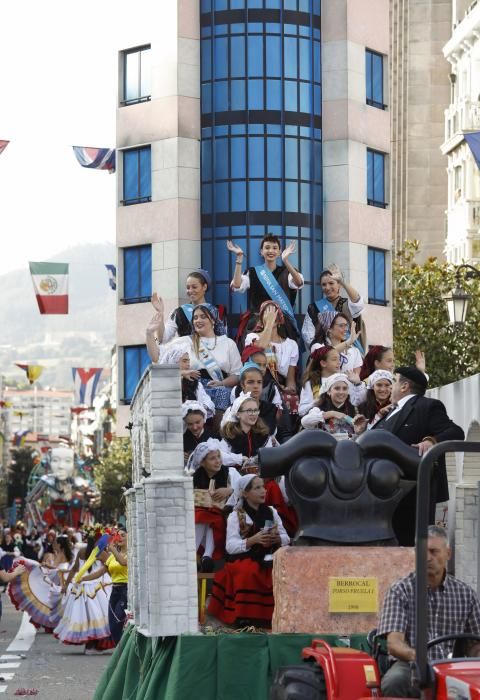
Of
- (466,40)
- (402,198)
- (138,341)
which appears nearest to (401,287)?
(138,341)

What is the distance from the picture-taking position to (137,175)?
1661 inches

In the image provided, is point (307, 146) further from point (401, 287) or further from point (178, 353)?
point (178, 353)

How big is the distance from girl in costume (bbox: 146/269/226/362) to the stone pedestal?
183 inches

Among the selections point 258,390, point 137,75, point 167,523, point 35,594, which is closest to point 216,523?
point 167,523

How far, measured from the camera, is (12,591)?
27.2 m

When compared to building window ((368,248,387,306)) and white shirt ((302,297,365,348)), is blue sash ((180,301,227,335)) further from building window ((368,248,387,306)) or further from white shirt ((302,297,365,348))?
building window ((368,248,387,306))

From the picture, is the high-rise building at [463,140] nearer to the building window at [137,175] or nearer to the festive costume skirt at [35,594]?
the building window at [137,175]

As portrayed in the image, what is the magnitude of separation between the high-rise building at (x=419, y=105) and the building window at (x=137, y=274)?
5029 cm

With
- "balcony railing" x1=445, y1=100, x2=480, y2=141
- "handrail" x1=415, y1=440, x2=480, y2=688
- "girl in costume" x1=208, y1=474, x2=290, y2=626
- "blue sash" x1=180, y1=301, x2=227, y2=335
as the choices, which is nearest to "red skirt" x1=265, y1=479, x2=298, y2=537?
"girl in costume" x1=208, y1=474, x2=290, y2=626

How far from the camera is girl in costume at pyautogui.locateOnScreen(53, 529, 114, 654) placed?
24562 millimetres

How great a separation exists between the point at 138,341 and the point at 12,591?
16.8 meters

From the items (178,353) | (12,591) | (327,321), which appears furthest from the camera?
(12,591)

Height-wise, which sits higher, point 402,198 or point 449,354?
point 402,198

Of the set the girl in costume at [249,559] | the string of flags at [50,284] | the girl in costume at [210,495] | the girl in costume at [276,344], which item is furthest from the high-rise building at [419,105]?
the girl in costume at [249,559]
